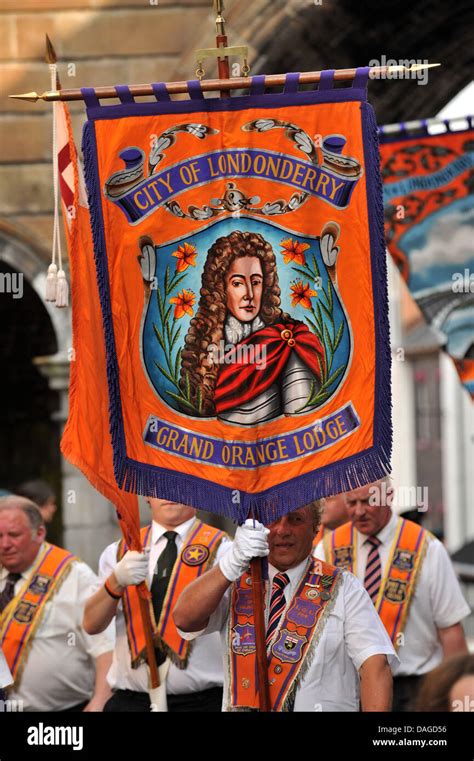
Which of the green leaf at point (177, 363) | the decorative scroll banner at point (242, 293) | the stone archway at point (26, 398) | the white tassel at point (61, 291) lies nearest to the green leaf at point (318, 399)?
the decorative scroll banner at point (242, 293)

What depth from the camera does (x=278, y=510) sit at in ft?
18.4

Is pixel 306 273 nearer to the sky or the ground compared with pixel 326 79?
nearer to the ground

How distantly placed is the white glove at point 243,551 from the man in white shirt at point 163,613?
3.34 feet

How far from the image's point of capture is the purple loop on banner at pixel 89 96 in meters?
5.59

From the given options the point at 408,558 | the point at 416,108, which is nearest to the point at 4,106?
the point at 416,108

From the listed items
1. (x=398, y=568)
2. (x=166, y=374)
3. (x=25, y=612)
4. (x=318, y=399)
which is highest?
(x=166, y=374)

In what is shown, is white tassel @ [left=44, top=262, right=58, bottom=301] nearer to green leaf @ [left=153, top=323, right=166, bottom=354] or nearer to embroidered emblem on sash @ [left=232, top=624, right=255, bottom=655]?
green leaf @ [left=153, top=323, right=166, bottom=354]

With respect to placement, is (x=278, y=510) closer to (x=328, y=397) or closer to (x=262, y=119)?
(x=328, y=397)

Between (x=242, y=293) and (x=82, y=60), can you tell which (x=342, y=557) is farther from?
(x=82, y=60)

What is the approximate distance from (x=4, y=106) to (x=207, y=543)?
5082 mm

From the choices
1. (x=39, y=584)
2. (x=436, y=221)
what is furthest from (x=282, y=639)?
(x=436, y=221)

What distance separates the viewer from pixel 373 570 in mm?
7531

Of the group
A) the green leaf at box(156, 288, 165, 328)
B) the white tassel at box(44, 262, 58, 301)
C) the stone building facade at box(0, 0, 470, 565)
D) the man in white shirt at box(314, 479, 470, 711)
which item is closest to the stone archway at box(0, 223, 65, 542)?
the stone building facade at box(0, 0, 470, 565)

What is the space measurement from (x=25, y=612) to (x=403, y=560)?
1.81 m
